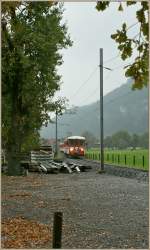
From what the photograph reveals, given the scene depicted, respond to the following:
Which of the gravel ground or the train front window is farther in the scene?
the train front window

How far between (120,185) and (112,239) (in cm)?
1591

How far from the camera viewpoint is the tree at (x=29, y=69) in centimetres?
3466

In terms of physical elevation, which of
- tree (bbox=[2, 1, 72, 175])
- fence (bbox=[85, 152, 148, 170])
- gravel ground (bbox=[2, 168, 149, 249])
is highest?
tree (bbox=[2, 1, 72, 175])

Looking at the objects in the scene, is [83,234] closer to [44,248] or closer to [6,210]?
[44,248]

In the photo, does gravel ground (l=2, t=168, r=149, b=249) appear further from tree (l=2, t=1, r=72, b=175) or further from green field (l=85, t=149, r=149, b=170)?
green field (l=85, t=149, r=149, b=170)

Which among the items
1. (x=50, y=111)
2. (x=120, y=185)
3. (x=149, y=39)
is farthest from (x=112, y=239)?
(x=50, y=111)

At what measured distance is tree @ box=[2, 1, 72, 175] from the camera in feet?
114

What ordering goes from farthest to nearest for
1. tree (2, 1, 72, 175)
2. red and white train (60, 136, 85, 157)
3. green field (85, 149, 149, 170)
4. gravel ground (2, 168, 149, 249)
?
red and white train (60, 136, 85, 157) < green field (85, 149, 149, 170) < tree (2, 1, 72, 175) < gravel ground (2, 168, 149, 249)

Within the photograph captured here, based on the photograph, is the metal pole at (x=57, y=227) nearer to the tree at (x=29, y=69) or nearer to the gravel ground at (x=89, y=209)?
the gravel ground at (x=89, y=209)

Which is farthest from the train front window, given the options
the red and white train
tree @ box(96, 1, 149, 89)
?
tree @ box(96, 1, 149, 89)

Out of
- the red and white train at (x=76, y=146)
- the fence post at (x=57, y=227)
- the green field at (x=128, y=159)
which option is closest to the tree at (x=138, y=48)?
the fence post at (x=57, y=227)

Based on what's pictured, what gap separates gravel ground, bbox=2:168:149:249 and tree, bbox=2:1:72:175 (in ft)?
28.9

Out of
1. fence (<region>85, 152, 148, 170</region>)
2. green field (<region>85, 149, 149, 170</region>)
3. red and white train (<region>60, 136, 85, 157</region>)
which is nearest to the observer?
fence (<region>85, 152, 148, 170</region>)

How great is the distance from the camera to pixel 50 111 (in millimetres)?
40906
